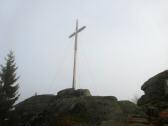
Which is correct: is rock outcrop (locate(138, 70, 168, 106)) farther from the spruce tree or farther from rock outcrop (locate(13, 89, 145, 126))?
the spruce tree

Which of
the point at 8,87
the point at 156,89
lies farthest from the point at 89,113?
the point at 8,87

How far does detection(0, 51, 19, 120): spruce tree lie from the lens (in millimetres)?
29659

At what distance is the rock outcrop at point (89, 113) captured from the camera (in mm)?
15333

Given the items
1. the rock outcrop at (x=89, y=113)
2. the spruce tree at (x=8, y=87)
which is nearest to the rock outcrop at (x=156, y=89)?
the rock outcrop at (x=89, y=113)

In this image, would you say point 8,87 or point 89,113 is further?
point 8,87

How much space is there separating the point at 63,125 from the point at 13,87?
1834 centimetres

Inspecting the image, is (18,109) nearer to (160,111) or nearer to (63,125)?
(63,125)

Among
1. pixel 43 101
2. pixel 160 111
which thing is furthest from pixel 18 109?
pixel 160 111

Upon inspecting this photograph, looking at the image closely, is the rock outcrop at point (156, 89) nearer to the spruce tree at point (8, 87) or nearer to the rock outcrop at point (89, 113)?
the rock outcrop at point (89, 113)

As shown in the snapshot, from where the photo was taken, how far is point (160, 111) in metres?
15.5

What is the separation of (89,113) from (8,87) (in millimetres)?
18135

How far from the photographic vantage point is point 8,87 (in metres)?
31.5

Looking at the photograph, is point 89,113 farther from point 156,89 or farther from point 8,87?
point 8,87

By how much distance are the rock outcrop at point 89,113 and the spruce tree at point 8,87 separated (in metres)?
11.2
